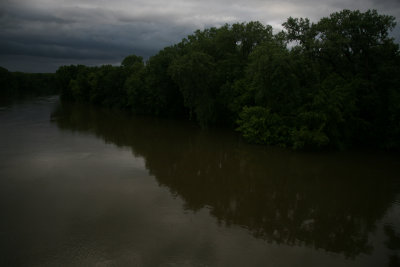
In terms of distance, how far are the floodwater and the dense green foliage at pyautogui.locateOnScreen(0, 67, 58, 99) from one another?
8236cm

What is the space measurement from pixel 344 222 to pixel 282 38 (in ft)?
66.3

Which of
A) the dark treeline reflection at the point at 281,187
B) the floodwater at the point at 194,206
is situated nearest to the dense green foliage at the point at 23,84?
the floodwater at the point at 194,206

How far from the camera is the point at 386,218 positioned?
527 inches

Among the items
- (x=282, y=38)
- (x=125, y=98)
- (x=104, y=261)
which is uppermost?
(x=282, y=38)

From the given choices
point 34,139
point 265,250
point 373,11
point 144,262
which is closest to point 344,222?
point 265,250

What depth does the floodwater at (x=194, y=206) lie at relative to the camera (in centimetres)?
1031

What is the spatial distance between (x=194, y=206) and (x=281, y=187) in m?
5.73

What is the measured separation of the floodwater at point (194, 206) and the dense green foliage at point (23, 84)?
82.4 meters

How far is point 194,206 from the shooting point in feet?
46.2

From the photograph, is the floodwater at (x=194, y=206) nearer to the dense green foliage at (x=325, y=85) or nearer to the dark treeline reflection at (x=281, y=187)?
the dark treeline reflection at (x=281, y=187)

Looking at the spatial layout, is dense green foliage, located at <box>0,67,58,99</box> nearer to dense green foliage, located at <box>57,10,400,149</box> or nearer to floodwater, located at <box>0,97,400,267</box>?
floodwater, located at <box>0,97,400,267</box>

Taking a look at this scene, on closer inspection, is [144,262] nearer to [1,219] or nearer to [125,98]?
[1,219]

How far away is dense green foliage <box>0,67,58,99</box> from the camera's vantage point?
329ft

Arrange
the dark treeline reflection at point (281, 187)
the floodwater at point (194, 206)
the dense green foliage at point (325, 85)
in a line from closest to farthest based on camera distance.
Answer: the floodwater at point (194, 206) < the dark treeline reflection at point (281, 187) < the dense green foliage at point (325, 85)
